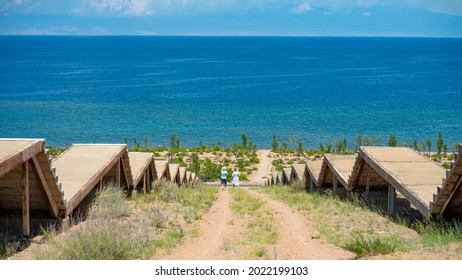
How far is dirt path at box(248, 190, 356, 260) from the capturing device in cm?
842

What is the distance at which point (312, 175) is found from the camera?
63.7 ft

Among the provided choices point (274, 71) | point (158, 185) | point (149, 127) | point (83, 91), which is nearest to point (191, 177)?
point (158, 185)

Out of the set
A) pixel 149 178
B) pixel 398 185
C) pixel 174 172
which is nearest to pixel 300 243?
pixel 398 185

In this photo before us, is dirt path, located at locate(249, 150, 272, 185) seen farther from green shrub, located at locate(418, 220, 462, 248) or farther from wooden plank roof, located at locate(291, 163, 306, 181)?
green shrub, located at locate(418, 220, 462, 248)

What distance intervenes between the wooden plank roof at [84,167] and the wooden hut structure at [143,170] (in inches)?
29.8

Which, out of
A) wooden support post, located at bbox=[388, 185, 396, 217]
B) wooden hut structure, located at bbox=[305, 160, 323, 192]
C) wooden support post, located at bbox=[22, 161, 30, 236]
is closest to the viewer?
wooden support post, located at bbox=[22, 161, 30, 236]

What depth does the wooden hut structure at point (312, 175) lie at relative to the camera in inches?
757

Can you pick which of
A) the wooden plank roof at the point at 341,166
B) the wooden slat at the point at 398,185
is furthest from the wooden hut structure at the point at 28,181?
the wooden plank roof at the point at 341,166

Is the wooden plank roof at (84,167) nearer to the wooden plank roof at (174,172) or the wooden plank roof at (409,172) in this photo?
the wooden plank roof at (409,172)

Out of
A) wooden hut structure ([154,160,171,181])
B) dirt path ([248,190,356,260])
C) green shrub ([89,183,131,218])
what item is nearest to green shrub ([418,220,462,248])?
dirt path ([248,190,356,260])

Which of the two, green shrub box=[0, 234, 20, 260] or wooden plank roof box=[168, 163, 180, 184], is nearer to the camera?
green shrub box=[0, 234, 20, 260]

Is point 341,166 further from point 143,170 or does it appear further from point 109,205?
point 109,205

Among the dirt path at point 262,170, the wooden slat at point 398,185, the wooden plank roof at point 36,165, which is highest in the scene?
the wooden plank roof at point 36,165

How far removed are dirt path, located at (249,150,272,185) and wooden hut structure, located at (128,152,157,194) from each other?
53.6ft
